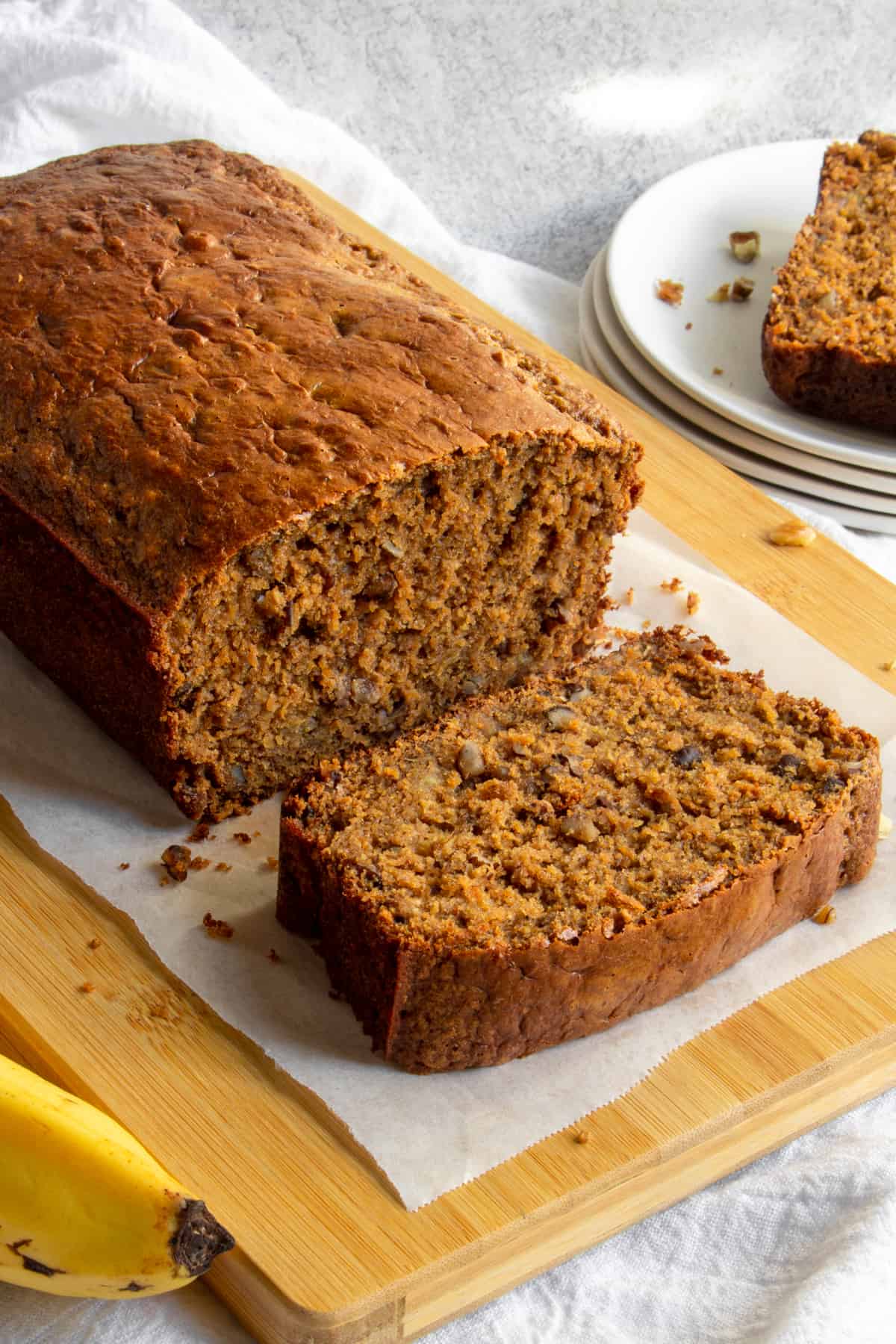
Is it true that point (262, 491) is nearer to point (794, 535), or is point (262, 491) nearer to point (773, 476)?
point (794, 535)

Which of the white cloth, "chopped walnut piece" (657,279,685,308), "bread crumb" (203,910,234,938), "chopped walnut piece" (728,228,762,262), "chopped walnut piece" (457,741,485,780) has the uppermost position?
"chopped walnut piece" (728,228,762,262)

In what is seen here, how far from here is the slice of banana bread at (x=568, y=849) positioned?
2.90 metres

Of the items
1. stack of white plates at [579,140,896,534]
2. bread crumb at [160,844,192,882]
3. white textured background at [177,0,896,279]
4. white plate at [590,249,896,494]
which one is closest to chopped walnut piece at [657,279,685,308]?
stack of white plates at [579,140,896,534]

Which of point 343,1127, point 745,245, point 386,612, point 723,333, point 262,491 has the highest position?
point 262,491

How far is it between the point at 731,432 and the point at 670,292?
67cm

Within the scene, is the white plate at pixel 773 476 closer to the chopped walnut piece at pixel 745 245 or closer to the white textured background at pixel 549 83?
the chopped walnut piece at pixel 745 245

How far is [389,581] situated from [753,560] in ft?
4.19

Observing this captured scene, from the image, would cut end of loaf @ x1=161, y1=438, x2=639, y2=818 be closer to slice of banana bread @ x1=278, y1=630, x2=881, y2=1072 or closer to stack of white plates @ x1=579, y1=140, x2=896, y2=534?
slice of banana bread @ x1=278, y1=630, x2=881, y2=1072

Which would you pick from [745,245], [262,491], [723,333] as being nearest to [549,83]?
[745,245]

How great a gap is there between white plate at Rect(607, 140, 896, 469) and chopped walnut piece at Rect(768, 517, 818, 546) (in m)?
0.39

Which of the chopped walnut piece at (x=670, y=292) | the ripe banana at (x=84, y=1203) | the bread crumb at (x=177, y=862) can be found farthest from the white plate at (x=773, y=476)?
the ripe banana at (x=84, y=1203)

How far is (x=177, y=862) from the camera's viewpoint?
3.30m

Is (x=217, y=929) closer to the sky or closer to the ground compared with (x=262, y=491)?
closer to the ground

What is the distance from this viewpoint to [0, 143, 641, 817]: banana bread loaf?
3.15m
